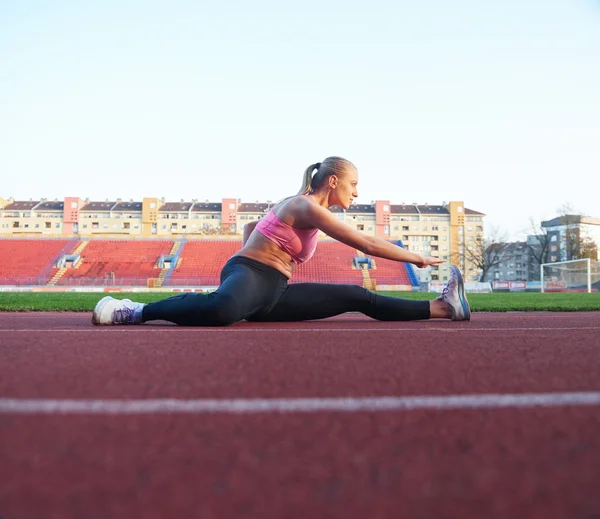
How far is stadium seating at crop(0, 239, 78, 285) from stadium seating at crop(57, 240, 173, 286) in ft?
5.23

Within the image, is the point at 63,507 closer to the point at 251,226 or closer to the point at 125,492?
the point at 125,492

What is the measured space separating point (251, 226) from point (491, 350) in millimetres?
2590

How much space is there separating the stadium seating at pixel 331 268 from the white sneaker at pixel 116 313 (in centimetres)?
3287

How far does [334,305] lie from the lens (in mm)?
3941

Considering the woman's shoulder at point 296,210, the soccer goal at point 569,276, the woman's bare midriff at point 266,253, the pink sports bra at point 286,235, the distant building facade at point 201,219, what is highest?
the distant building facade at point 201,219

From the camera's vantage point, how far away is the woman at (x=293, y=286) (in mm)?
3537

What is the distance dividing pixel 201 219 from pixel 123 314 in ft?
273

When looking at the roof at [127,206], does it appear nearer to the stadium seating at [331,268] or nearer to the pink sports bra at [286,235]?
the stadium seating at [331,268]

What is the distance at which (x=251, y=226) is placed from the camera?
4508 millimetres

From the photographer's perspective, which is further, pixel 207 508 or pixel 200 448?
pixel 200 448

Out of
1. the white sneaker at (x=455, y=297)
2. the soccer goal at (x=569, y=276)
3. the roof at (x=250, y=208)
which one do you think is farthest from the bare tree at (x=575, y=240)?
the white sneaker at (x=455, y=297)

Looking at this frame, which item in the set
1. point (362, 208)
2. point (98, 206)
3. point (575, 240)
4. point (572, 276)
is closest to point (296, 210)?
point (572, 276)

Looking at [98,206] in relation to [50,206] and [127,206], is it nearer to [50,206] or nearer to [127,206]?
[127,206]

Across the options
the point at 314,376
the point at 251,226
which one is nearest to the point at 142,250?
the point at 251,226
